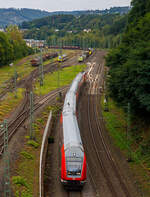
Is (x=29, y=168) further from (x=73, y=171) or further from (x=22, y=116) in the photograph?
(x=22, y=116)

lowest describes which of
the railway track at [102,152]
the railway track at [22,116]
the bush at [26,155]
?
the railway track at [102,152]

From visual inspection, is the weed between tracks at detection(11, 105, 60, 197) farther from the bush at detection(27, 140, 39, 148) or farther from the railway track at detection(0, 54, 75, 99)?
the railway track at detection(0, 54, 75, 99)

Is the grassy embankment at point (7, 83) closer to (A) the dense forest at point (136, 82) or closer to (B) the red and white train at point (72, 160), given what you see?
(B) the red and white train at point (72, 160)

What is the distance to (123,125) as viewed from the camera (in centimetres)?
4519

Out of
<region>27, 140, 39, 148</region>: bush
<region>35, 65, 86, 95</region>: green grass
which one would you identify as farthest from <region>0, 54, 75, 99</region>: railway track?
<region>27, 140, 39, 148</region>: bush

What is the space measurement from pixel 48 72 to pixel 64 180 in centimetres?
6827

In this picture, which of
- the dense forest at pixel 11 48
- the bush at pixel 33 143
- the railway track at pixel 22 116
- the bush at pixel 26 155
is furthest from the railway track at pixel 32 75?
the bush at pixel 26 155

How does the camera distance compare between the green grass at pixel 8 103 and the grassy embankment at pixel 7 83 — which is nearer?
the green grass at pixel 8 103

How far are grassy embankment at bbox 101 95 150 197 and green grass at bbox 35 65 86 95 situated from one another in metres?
22.6

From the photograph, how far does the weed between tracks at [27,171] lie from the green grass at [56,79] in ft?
95.2

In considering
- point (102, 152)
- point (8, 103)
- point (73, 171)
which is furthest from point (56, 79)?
point (73, 171)

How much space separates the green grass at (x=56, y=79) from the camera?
69238 mm

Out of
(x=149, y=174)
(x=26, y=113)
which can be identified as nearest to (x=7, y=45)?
(x=26, y=113)

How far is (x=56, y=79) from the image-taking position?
82.5 m
